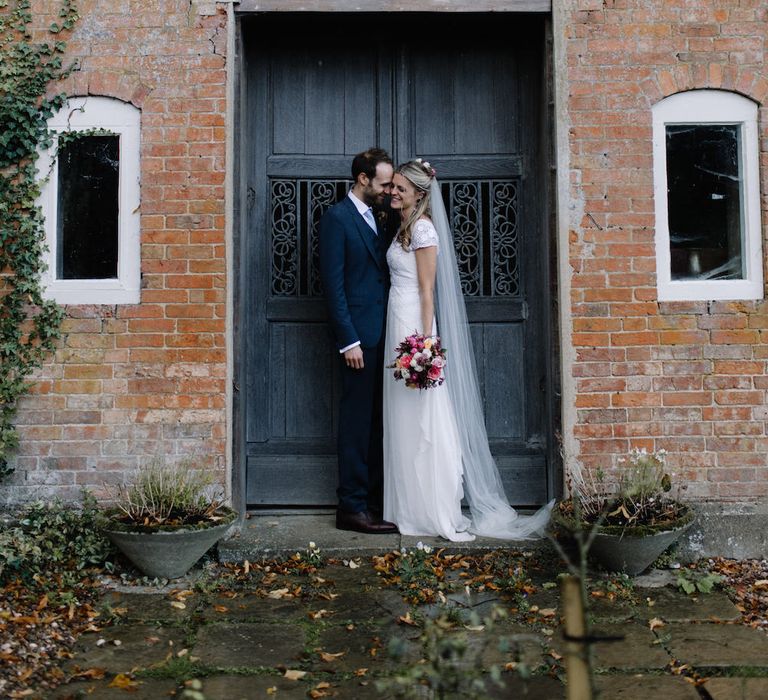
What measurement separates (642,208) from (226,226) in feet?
7.91

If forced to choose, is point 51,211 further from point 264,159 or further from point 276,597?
point 276,597

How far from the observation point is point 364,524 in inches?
202

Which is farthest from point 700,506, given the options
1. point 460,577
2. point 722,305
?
point 460,577

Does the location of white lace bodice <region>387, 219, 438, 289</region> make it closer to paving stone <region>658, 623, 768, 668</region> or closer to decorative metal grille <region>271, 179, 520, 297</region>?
decorative metal grille <region>271, 179, 520, 297</region>

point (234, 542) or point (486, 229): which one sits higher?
point (486, 229)

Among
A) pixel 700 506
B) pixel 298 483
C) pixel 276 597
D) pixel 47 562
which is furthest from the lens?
pixel 298 483

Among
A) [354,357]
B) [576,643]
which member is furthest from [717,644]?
[354,357]

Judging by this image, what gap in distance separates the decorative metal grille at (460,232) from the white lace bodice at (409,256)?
1.50 feet

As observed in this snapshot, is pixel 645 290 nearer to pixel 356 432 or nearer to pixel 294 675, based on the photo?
pixel 356 432

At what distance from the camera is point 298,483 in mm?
5504

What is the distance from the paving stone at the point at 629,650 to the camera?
138 inches

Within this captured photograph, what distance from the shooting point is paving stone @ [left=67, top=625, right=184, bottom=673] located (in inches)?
140

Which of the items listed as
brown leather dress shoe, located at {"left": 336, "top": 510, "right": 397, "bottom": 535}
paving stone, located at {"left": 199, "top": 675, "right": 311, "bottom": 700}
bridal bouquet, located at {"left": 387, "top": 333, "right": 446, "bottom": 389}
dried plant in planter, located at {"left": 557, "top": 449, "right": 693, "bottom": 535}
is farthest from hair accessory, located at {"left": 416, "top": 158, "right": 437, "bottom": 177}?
paving stone, located at {"left": 199, "top": 675, "right": 311, "bottom": 700}

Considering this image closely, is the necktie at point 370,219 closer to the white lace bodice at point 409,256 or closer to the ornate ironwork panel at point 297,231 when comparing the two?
the white lace bodice at point 409,256
